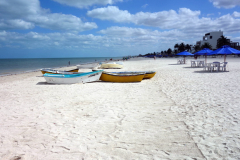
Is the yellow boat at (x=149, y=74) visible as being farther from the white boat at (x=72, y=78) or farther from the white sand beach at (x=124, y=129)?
the white sand beach at (x=124, y=129)

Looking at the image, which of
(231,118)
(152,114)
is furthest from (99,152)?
(231,118)

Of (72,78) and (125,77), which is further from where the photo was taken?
(72,78)

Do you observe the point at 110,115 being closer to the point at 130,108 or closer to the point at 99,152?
the point at 130,108

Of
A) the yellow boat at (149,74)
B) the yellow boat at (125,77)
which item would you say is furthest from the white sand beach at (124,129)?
the yellow boat at (149,74)

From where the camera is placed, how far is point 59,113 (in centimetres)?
524

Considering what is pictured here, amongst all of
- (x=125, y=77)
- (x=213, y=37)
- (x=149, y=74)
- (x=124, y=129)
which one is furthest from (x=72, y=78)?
(x=213, y=37)

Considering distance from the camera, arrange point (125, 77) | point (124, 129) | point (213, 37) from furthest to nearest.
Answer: point (213, 37), point (125, 77), point (124, 129)

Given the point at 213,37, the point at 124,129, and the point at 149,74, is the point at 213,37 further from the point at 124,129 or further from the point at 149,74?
the point at 124,129

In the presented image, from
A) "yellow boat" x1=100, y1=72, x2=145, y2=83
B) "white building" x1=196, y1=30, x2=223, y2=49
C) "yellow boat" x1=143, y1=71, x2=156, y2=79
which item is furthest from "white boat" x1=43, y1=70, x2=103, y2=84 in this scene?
"white building" x1=196, y1=30, x2=223, y2=49

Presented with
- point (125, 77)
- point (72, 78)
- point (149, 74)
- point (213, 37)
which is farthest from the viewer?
point (213, 37)

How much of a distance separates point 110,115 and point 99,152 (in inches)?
75.7

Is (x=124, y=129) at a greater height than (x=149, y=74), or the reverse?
(x=149, y=74)

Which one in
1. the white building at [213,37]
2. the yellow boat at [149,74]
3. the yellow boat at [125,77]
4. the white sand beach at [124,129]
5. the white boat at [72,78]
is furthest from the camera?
the white building at [213,37]

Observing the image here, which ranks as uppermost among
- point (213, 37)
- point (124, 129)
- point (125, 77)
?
point (213, 37)
